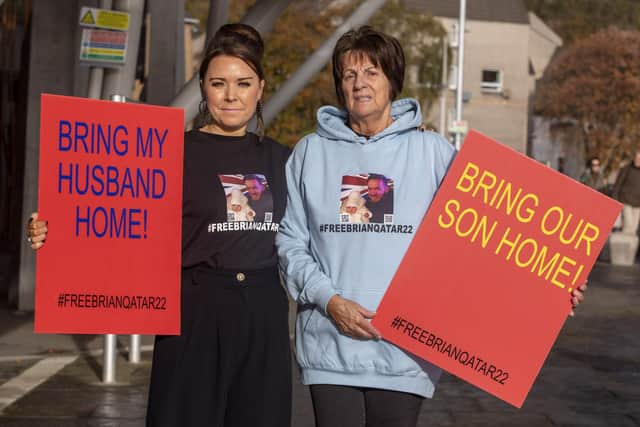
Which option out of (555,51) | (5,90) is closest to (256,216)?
(5,90)

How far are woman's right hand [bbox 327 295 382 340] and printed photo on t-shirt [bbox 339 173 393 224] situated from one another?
249mm

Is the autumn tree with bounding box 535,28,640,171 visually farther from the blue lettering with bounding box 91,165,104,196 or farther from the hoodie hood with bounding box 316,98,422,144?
the blue lettering with bounding box 91,165,104,196

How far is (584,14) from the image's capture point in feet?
267

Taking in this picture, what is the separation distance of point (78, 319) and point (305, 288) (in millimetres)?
779

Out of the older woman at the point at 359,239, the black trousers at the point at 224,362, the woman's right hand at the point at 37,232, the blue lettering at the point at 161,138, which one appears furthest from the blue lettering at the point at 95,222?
the older woman at the point at 359,239

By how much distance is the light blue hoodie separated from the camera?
414 centimetres

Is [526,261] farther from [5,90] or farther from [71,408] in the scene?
[5,90]

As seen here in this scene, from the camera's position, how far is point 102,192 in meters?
4.43

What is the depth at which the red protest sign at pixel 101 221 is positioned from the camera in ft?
14.2

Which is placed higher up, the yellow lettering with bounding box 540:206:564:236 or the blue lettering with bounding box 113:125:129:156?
the blue lettering with bounding box 113:125:129:156

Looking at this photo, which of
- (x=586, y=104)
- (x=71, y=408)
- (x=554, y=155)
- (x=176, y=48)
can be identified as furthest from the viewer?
(x=554, y=155)

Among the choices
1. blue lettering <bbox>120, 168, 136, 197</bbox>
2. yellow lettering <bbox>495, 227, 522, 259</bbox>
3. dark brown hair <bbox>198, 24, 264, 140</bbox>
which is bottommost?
yellow lettering <bbox>495, 227, 522, 259</bbox>

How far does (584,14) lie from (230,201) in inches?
3139

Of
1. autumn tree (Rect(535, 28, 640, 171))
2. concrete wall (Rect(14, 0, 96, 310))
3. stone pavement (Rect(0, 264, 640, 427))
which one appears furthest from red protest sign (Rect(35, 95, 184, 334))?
autumn tree (Rect(535, 28, 640, 171))
